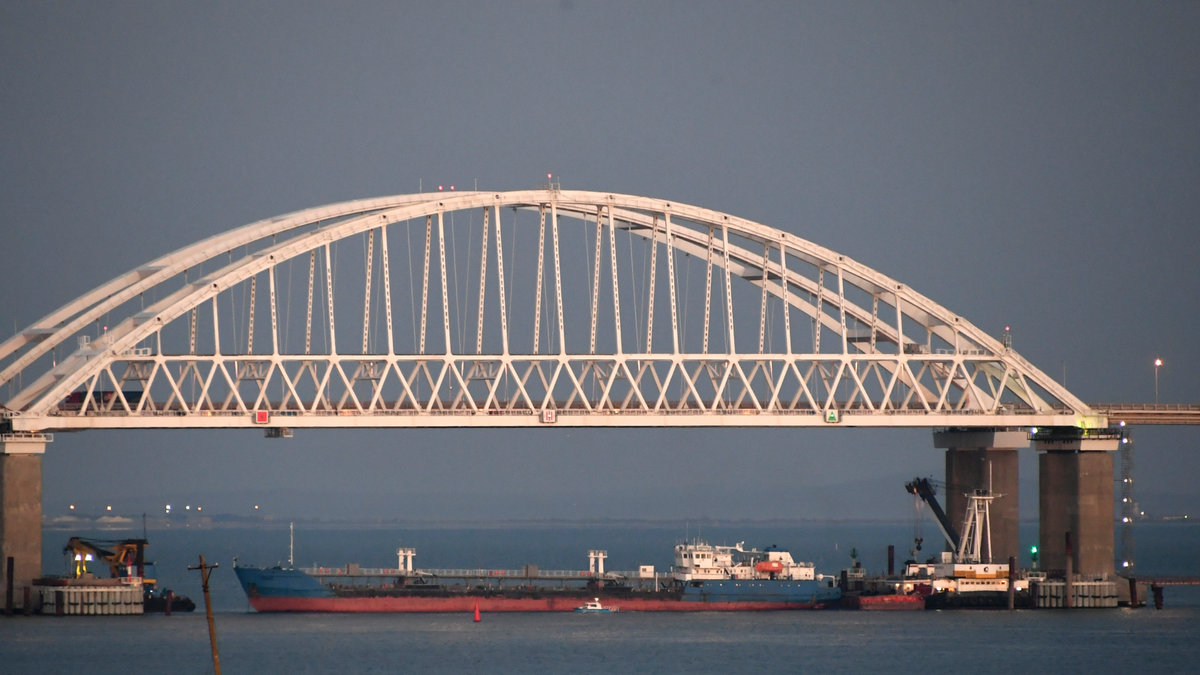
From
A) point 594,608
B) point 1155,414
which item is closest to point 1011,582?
point 1155,414

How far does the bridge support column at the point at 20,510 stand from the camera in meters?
91.9

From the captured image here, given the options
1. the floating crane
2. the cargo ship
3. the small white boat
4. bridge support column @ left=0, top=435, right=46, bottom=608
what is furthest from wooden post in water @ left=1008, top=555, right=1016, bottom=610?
bridge support column @ left=0, top=435, right=46, bottom=608

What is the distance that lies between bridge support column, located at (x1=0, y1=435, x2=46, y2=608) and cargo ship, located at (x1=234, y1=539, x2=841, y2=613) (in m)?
13.8

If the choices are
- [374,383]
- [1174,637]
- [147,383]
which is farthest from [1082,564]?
[147,383]

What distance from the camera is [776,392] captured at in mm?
99562

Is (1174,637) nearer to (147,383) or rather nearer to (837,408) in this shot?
(837,408)

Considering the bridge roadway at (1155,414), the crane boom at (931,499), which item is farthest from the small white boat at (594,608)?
the bridge roadway at (1155,414)

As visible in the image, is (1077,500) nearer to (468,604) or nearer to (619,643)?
(619,643)

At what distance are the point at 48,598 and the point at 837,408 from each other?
4635cm

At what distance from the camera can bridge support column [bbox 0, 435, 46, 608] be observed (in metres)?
91.9

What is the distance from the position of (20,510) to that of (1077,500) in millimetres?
60394

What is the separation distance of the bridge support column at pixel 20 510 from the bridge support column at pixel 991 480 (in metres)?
55.5

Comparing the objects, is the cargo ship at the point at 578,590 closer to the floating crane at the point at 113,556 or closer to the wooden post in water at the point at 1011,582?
the floating crane at the point at 113,556

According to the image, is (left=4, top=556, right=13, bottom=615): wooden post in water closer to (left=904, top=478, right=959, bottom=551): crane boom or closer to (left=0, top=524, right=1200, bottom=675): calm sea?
(left=0, top=524, right=1200, bottom=675): calm sea
